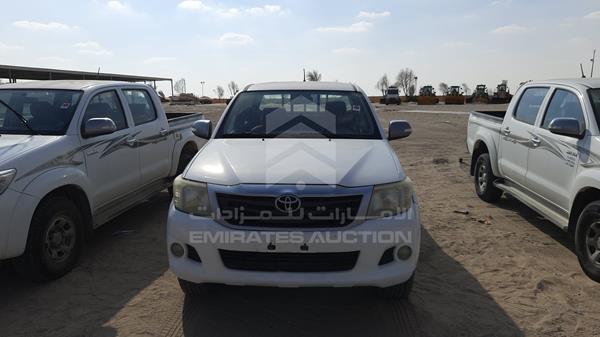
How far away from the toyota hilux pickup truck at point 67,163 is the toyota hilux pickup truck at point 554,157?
4595 millimetres

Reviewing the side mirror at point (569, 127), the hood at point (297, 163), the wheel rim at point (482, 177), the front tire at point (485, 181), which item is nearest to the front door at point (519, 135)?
the front tire at point (485, 181)

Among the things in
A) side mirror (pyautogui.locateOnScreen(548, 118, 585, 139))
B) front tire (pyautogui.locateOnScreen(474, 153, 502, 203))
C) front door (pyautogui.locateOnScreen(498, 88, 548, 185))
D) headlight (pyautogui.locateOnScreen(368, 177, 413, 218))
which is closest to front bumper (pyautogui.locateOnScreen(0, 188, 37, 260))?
headlight (pyautogui.locateOnScreen(368, 177, 413, 218))

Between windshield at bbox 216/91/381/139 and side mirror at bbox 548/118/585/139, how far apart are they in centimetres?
175

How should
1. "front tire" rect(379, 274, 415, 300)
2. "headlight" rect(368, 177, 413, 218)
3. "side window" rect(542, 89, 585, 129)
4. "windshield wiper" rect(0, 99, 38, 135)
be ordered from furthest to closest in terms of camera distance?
"side window" rect(542, 89, 585, 129), "windshield wiper" rect(0, 99, 38, 135), "front tire" rect(379, 274, 415, 300), "headlight" rect(368, 177, 413, 218)

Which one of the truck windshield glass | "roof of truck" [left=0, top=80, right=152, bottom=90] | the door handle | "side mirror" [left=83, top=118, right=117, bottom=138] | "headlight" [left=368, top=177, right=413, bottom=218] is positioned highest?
"roof of truck" [left=0, top=80, right=152, bottom=90]

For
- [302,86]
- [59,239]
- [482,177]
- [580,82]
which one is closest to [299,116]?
[302,86]

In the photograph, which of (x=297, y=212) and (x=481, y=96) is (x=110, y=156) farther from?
(x=481, y=96)

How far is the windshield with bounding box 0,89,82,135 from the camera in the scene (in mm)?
4617

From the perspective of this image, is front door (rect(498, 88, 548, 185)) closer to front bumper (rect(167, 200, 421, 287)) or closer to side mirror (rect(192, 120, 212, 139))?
front bumper (rect(167, 200, 421, 287))

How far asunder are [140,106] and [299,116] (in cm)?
259

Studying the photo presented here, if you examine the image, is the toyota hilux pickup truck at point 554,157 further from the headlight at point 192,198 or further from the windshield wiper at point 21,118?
the windshield wiper at point 21,118

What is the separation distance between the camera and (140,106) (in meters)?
6.16

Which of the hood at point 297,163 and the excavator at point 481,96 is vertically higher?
the excavator at point 481,96

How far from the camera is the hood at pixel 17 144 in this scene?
3.84 m
